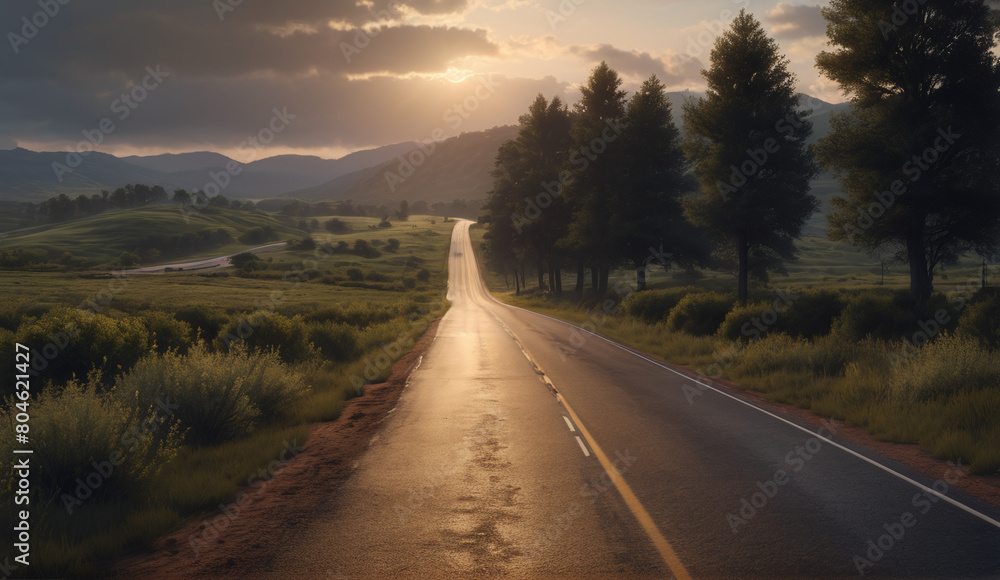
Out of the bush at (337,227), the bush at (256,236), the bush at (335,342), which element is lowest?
the bush at (335,342)

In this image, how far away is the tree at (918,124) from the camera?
19500mm

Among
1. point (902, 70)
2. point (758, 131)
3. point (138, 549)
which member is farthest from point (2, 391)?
point (758, 131)

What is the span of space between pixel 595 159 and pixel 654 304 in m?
15.7

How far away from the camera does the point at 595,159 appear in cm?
4144

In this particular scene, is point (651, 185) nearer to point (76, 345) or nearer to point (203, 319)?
point (203, 319)

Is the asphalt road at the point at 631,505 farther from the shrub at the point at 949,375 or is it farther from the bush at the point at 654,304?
the bush at the point at 654,304

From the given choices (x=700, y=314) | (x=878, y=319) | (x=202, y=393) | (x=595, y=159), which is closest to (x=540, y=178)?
(x=595, y=159)

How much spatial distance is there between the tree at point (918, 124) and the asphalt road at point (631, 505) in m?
14.7

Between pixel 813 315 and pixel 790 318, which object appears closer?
pixel 813 315

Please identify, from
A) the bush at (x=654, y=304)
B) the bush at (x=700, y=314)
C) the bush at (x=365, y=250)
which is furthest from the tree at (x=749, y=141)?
the bush at (x=365, y=250)

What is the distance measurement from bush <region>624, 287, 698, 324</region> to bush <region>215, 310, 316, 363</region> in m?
18.3

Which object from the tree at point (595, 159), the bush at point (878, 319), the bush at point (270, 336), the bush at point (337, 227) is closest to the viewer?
the bush at point (270, 336)

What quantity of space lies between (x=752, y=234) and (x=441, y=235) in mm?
142539

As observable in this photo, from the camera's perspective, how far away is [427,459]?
827 centimetres
